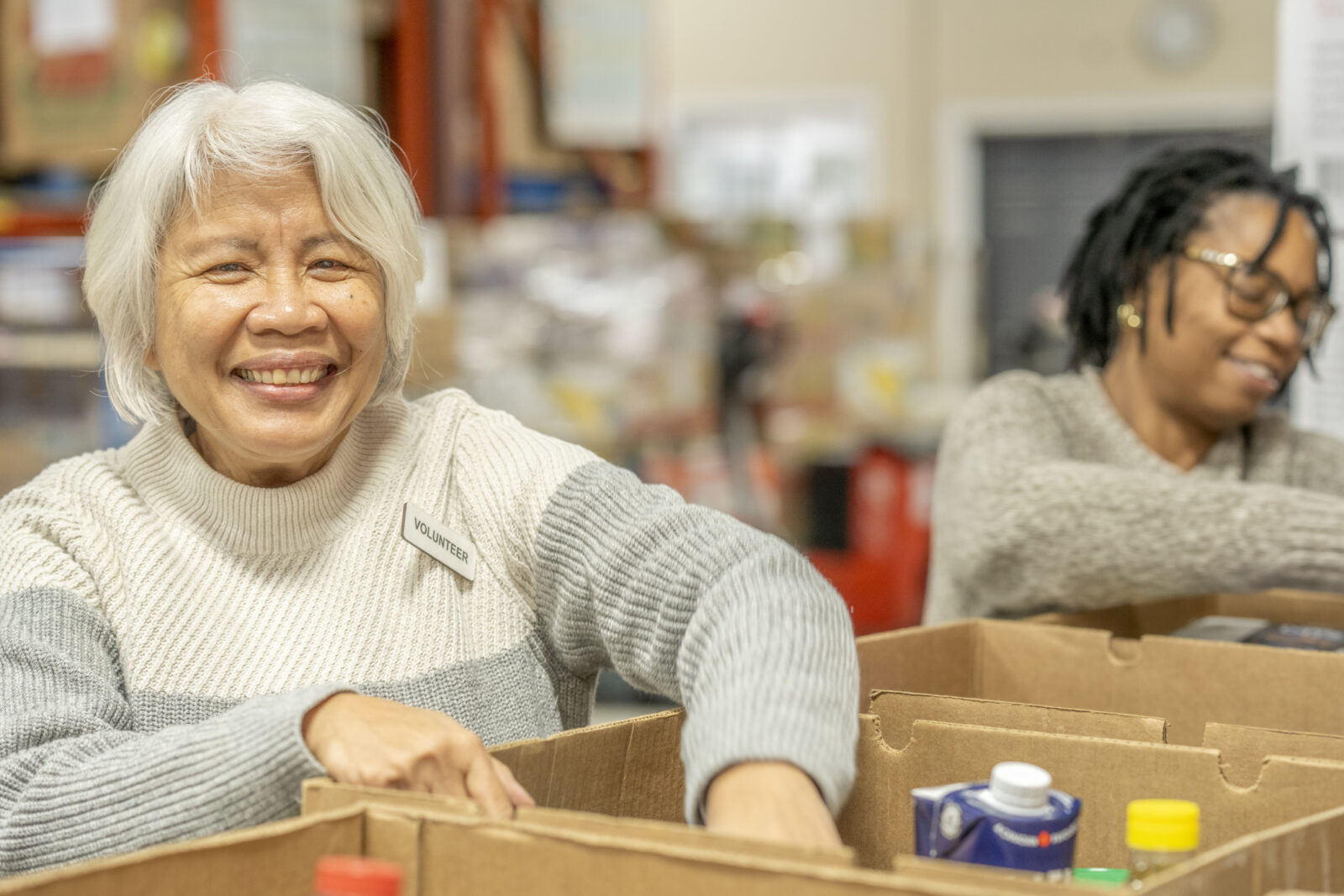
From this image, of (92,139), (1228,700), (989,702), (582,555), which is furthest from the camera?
(92,139)

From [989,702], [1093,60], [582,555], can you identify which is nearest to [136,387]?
[582,555]

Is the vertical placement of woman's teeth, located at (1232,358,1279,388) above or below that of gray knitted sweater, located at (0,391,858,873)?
above

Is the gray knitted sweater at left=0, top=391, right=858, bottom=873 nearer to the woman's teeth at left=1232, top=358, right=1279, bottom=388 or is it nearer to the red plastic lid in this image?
the red plastic lid

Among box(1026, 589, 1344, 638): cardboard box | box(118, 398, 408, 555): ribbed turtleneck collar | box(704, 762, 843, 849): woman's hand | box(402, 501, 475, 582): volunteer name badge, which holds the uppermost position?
box(118, 398, 408, 555): ribbed turtleneck collar

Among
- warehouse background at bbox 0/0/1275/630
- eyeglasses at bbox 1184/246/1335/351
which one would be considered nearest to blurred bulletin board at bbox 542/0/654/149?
warehouse background at bbox 0/0/1275/630

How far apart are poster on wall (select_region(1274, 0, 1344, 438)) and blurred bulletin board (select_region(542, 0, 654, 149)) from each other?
111 inches

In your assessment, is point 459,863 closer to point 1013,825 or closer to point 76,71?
point 1013,825

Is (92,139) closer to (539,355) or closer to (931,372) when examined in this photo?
(539,355)

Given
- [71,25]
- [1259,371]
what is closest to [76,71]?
[71,25]

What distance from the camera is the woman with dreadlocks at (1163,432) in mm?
1836

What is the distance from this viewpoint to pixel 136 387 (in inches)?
59.4

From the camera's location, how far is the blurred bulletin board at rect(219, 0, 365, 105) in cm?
365

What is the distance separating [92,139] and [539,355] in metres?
1.41

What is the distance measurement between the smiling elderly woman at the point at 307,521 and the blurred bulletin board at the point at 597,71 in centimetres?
349
